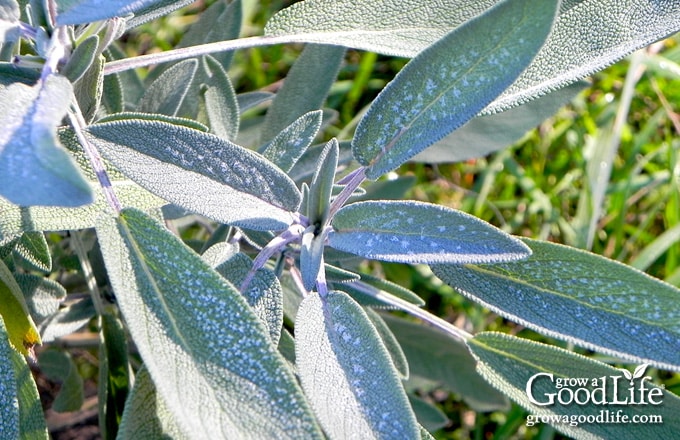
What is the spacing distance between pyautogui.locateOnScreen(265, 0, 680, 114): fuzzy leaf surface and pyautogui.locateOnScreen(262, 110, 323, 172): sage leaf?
101 mm

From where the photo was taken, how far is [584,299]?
35.6 inches

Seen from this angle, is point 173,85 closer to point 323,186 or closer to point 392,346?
point 323,186

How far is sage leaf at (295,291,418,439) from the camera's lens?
2.55ft

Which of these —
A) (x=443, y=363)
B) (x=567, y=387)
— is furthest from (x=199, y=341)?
(x=443, y=363)

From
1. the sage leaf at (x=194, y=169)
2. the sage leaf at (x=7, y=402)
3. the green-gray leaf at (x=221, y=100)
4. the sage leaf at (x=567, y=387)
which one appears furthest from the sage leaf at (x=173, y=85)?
the sage leaf at (x=567, y=387)

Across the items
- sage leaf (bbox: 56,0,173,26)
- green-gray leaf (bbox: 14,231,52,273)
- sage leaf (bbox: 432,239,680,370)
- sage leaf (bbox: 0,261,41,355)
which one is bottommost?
sage leaf (bbox: 0,261,41,355)

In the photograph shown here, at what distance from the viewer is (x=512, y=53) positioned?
2.46 ft

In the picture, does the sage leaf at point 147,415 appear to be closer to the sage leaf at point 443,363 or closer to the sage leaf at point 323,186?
the sage leaf at point 323,186

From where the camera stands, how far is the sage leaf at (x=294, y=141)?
990mm

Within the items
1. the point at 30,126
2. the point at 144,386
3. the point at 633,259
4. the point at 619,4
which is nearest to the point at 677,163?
the point at 633,259

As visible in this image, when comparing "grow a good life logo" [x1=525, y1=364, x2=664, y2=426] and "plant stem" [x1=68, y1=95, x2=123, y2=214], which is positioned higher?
"plant stem" [x1=68, y1=95, x2=123, y2=214]

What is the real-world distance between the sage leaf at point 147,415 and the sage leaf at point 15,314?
0.13 meters

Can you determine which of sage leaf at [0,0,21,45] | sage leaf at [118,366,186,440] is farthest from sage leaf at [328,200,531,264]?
sage leaf at [0,0,21,45]

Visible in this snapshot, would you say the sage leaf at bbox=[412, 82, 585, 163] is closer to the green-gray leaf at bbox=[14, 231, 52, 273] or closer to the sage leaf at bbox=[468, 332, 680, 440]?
the sage leaf at bbox=[468, 332, 680, 440]
